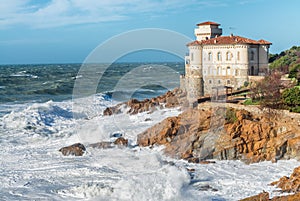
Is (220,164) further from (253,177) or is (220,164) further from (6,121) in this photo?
(6,121)

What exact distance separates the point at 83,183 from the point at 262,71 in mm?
24155

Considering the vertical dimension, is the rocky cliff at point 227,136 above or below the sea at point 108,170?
above

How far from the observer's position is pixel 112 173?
21.0 m

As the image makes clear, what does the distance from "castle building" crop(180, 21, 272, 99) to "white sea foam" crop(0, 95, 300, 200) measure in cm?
992

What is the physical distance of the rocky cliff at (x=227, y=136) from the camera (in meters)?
22.9

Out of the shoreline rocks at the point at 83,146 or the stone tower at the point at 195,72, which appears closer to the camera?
the shoreline rocks at the point at 83,146

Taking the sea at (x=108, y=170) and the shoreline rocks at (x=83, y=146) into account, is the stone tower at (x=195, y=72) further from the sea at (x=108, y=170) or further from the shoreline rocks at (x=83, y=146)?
the shoreline rocks at (x=83, y=146)

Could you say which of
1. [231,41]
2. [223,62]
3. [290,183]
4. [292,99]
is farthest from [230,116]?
[231,41]

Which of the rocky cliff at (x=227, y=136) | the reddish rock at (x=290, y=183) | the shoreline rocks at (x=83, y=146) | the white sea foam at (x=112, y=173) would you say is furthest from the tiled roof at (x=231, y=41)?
the reddish rock at (x=290, y=183)

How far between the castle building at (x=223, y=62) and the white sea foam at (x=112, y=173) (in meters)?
9.92

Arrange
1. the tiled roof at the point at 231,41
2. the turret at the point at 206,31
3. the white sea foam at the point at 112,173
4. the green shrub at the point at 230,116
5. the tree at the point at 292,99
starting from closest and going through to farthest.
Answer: the white sea foam at the point at 112,173 → the tree at the point at 292,99 → the green shrub at the point at 230,116 → the tiled roof at the point at 231,41 → the turret at the point at 206,31

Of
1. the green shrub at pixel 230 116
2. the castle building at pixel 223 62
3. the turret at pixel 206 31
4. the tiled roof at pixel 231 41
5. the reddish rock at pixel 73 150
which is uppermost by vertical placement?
the turret at pixel 206 31

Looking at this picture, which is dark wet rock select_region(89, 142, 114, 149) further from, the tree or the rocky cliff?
the tree

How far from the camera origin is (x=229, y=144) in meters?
23.6
